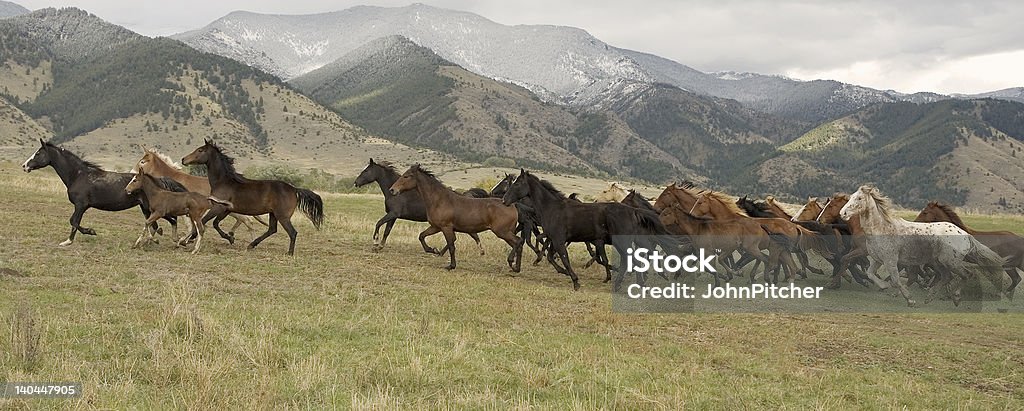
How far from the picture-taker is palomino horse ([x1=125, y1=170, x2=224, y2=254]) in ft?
42.5

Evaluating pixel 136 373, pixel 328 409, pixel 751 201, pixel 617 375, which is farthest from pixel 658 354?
pixel 751 201

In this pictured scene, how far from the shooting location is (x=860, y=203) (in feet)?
46.3

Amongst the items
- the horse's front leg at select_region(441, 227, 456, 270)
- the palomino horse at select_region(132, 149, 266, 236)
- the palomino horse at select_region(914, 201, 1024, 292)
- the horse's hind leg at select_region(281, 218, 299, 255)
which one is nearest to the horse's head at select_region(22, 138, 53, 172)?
the palomino horse at select_region(132, 149, 266, 236)

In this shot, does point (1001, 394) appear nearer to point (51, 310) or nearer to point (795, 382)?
point (795, 382)

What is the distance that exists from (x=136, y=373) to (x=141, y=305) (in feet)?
9.12

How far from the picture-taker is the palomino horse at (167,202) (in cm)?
1297

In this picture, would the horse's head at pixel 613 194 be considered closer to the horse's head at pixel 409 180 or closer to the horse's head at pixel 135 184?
the horse's head at pixel 409 180

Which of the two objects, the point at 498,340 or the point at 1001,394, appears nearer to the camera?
the point at 1001,394

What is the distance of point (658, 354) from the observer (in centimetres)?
777

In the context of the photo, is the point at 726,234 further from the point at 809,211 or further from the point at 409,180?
the point at 409,180

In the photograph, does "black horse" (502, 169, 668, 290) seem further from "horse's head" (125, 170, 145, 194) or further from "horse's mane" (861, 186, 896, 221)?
"horse's head" (125, 170, 145, 194)

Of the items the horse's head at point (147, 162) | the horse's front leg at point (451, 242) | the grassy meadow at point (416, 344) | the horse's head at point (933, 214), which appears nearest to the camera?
the grassy meadow at point (416, 344)

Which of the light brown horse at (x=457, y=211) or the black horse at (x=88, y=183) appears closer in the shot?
the black horse at (x=88, y=183)

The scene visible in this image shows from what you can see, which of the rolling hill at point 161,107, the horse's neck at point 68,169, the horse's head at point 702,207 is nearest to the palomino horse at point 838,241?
the horse's head at point 702,207
